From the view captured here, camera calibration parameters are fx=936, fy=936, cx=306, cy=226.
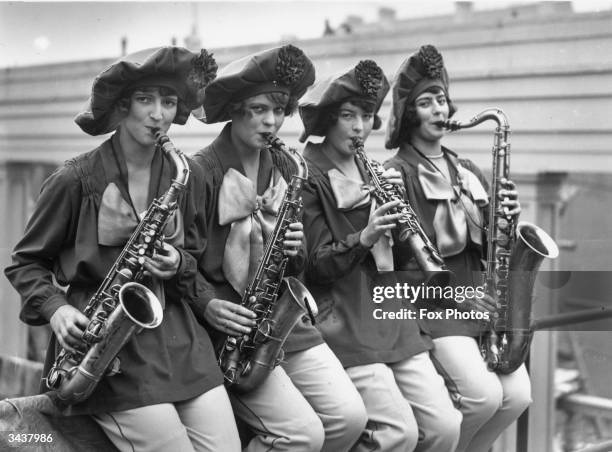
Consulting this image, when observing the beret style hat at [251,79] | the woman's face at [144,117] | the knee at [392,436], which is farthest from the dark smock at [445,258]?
the woman's face at [144,117]

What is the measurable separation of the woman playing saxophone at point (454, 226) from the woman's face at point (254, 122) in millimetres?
780

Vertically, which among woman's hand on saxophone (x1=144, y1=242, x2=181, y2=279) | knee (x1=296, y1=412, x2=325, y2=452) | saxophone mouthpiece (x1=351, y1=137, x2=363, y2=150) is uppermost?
saxophone mouthpiece (x1=351, y1=137, x2=363, y2=150)

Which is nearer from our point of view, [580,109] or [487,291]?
[487,291]

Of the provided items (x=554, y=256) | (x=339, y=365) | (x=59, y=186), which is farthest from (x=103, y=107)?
(x=554, y=256)

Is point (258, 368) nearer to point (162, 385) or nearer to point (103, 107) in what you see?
point (162, 385)

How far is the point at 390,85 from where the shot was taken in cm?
437

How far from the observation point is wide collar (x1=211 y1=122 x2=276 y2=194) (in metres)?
3.69

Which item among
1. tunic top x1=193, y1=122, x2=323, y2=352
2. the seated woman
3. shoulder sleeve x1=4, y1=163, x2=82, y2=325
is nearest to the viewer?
shoulder sleeve x1=4, y1=163, x2=82, y2=325

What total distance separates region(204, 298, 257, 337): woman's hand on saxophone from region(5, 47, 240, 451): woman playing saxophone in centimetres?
10

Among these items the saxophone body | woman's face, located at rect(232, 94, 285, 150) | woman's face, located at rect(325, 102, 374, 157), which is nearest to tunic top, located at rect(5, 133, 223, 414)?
the saxophone body

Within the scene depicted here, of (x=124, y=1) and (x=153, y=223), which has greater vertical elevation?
(x=124, y=1)

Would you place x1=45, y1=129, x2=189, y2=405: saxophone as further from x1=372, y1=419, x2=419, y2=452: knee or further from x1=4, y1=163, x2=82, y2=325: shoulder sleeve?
x1=372, y1=419, x2=419, y2=452: knee

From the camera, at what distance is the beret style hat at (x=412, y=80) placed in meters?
4.30

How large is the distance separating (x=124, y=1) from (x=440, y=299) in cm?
187
